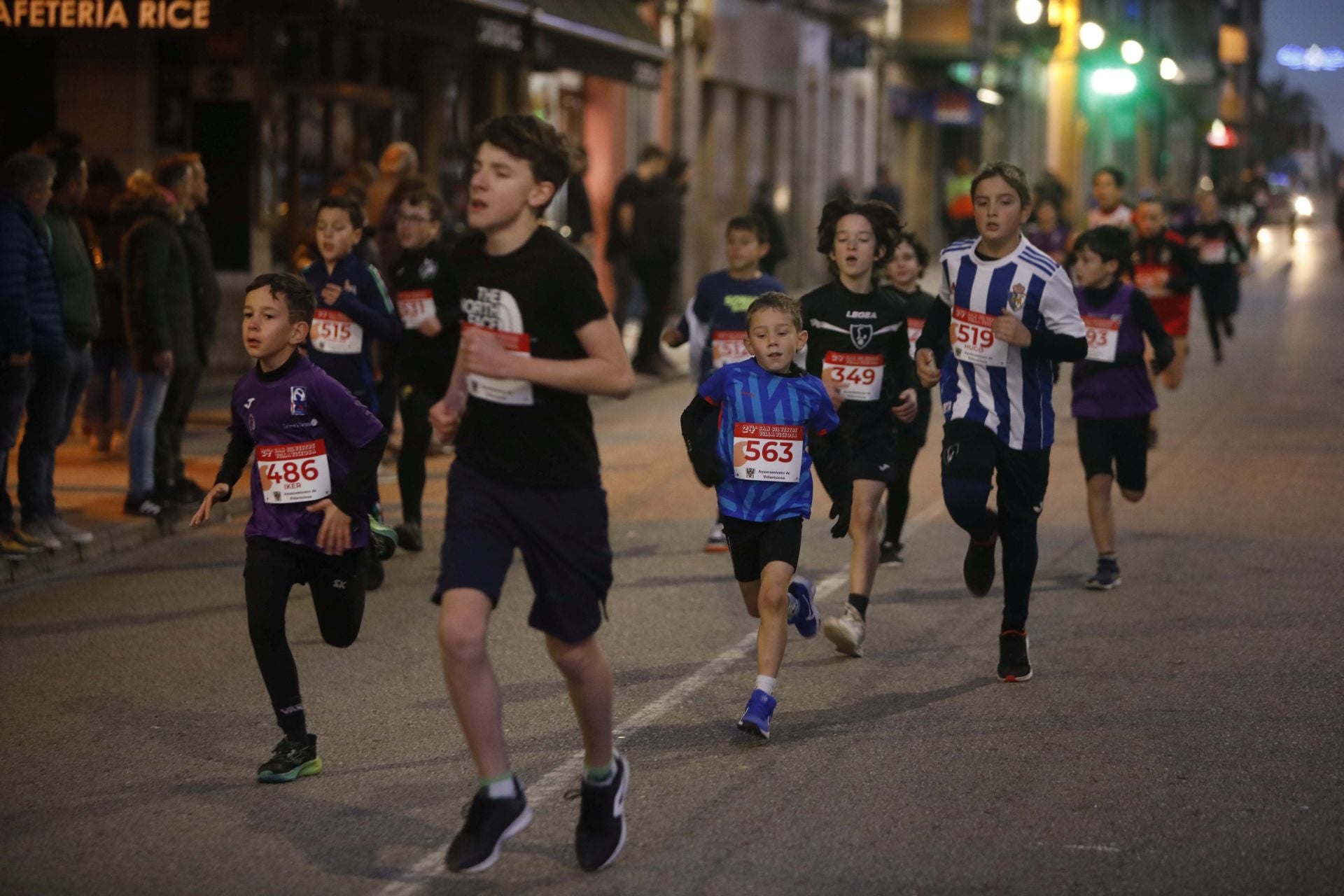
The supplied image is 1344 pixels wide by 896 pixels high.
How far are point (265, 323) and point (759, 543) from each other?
1.87 metres

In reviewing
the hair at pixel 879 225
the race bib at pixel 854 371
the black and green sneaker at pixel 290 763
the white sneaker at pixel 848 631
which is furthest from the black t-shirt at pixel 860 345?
the black and green sneaker at pixel 290 763

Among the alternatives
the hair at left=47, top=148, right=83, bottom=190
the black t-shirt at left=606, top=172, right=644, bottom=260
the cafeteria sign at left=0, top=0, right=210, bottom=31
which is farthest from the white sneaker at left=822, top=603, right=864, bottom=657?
the black t-shirt at left=606, top=172, right=644, bottom=260

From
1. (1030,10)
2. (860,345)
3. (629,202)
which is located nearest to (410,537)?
(860,345)

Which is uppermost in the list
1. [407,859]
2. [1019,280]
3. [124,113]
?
[124,113]

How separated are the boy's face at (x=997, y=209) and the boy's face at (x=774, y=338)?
0.87 m

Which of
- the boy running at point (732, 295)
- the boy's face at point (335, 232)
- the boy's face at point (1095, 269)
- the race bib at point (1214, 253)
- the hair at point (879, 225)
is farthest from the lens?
the race bib at point (1214, 253)

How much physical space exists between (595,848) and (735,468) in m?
2.08

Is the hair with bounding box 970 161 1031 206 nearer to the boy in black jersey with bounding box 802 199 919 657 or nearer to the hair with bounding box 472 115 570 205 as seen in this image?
the boy in black jersey with bounding box 802 199 919 657

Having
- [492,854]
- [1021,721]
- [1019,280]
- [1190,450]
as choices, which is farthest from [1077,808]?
[1190,450]

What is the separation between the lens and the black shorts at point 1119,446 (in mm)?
9766

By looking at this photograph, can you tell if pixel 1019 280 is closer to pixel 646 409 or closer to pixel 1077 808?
pixel 1077 808

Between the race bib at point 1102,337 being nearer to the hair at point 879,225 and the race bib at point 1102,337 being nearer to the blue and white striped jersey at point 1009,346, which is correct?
the hair at point 879,225

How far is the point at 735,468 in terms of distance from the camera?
7.08 meters

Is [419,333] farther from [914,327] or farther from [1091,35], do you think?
[1091,35]
